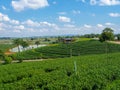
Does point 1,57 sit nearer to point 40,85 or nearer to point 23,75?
point 23,75

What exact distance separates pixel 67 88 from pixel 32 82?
2755 mm

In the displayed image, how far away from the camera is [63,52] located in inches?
2960

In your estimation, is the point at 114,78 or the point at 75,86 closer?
the point at 75,86

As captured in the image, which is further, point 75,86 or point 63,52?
point 63,52

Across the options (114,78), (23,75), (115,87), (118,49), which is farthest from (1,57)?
(115,87)

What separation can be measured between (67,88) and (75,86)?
1.98ft

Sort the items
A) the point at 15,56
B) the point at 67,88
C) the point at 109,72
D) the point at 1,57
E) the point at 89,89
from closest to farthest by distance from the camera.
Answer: the point at 67,88 → the point at 89,89 → the point at 109,72 → the point at 1,57 → the point at 15,56

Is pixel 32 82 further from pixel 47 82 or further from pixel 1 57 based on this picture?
pixel 1 57

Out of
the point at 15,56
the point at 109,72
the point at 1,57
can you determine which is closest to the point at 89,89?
the point at 109,72

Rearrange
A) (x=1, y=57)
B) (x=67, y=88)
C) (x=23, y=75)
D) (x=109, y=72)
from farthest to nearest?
(x=1, y=57)
(x=23, y=75)
(x=109, y=72)
(x=67, y=88)

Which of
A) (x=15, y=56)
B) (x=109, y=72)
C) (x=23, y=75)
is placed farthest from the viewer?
(x=15, y=56)

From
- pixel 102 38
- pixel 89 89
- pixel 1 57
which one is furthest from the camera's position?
pixel 1 57

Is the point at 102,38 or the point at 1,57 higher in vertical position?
the point at 102,38

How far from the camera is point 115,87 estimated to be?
50.4 ft
